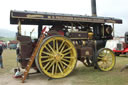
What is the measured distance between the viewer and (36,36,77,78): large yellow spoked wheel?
5795 mm

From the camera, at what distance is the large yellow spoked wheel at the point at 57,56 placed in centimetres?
579

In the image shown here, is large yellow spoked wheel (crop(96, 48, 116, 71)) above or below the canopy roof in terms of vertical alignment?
below

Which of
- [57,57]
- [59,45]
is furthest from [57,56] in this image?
[59,45]

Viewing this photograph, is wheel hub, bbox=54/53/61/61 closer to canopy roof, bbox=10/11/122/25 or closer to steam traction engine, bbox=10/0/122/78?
steam traction engine, bbox=10/0/122/78

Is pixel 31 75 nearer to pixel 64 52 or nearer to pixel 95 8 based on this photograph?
pixel 64 52

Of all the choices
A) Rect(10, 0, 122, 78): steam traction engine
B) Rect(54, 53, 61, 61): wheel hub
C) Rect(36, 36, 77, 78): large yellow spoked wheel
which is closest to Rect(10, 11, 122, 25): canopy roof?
Rect(10, 0, 122, 78): steam traction engine

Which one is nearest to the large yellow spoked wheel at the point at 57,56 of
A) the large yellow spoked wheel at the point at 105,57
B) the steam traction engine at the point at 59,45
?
the steam traction engine at the point at 59,45

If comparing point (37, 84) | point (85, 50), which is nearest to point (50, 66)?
point (37, 84)

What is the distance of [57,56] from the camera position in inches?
232

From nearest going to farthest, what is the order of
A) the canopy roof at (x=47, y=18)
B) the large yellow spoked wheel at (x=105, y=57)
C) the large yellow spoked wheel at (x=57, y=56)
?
the canopy roof at (x=47, y=18), the large yellow spoked wheel at (x=57, y=56), the large yellow spoked wheel at (x=105, y=57)

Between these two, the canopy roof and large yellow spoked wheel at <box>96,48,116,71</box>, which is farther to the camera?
large yellow spoked wheel at <box>96,48,116,71</box>

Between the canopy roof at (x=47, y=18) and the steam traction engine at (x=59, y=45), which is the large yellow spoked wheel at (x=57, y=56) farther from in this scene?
the canopy roof at (x=47, y=18)

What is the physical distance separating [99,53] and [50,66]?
244 centimetres

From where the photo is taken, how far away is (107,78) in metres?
5.79
